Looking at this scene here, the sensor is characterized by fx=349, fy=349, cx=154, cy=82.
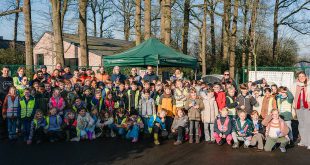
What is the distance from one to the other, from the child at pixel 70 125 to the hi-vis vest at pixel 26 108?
0.93 metres

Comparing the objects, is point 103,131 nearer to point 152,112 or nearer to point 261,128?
point 152,112

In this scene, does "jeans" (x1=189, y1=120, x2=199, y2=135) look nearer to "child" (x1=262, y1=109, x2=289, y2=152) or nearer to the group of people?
the group of people

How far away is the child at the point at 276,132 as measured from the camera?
7.86m

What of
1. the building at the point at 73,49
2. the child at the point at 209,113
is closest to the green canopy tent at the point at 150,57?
the child at the point at 209,113

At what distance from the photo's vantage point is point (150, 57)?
520 inches

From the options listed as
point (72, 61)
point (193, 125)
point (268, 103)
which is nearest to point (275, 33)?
point (72, 61)

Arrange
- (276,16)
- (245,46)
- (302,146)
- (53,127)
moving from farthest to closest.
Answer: (276,16)
(245,46)
(53,127)
(302,146)

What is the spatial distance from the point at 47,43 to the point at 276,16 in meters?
25.0

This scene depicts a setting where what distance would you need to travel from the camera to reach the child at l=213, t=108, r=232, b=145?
27.6ft

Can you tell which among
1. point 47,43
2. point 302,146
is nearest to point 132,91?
point 302,146

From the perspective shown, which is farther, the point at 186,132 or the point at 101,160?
the point at 186,132

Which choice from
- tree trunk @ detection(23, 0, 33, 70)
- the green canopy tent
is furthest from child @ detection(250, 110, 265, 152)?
tree trunk @ detection(23, 0, 33, 70)

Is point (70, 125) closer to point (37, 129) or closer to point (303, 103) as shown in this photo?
point (37, 129)

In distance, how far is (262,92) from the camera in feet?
32.4
